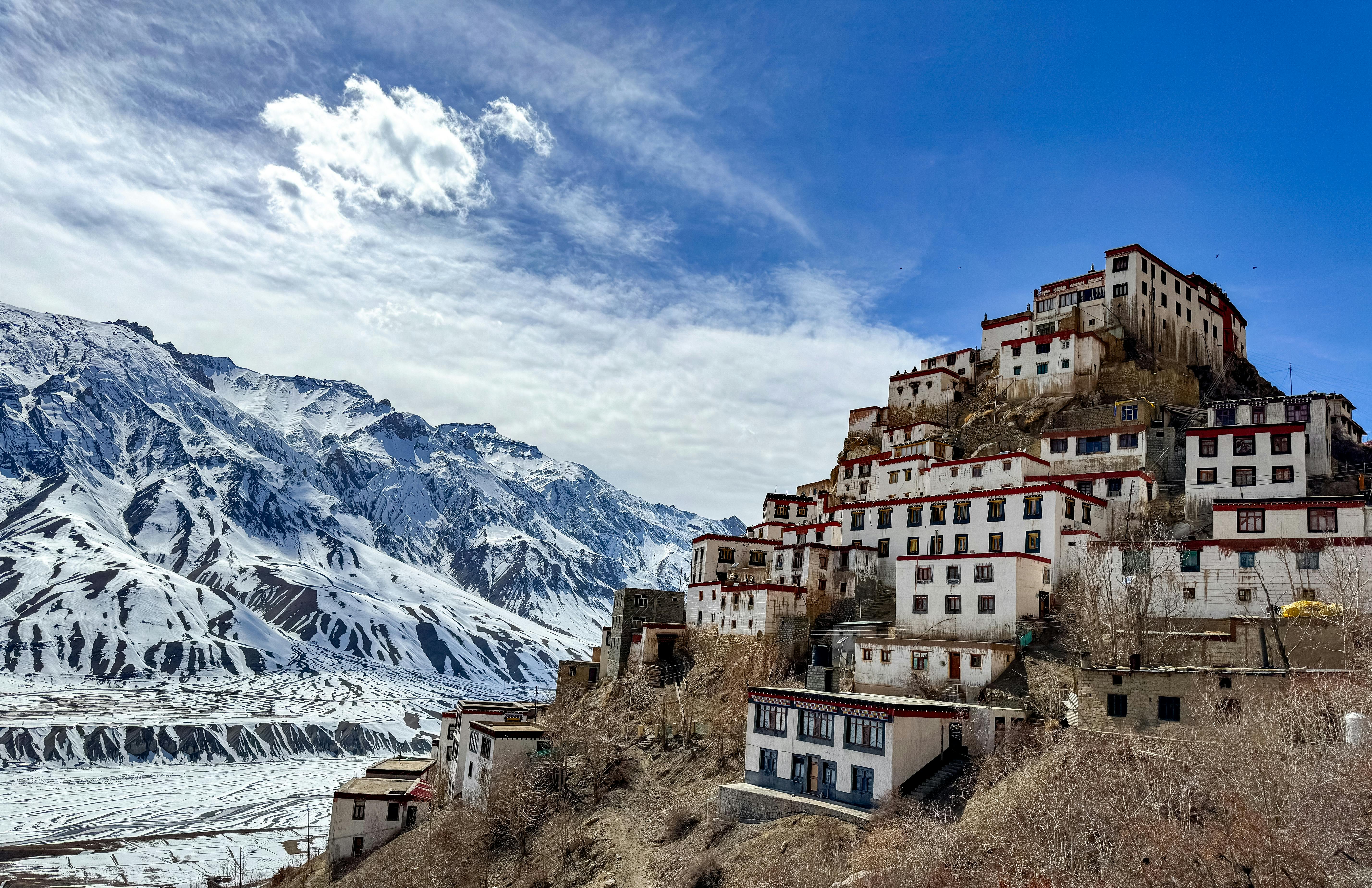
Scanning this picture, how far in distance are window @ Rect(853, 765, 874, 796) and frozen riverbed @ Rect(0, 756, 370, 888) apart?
323 ft

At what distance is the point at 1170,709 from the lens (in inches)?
1433

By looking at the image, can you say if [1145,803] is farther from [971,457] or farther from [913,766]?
[971,457]

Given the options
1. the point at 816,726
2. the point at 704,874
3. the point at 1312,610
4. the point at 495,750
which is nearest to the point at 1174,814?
→ the point at 1312,610

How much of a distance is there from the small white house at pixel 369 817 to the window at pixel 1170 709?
48.6 m

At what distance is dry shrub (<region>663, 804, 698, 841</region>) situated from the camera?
4528 cm

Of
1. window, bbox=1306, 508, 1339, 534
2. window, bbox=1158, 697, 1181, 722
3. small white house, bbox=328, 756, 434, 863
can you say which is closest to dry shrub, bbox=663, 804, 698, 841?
window, bbox=1158, 697, 1181, 722

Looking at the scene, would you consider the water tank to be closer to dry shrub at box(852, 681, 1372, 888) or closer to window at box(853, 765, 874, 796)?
dry shrub at box(852, 681, 1372, 888)

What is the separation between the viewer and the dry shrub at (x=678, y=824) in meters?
45.3

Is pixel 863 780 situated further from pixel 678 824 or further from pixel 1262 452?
pixel 1262 452

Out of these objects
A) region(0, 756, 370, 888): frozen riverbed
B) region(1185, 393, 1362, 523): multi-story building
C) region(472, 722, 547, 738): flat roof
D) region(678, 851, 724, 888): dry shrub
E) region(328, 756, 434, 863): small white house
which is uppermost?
region(1185, 393, 1362, 523): multi-story building

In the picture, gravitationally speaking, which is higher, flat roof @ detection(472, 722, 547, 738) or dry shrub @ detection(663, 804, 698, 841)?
flat roof @ detection(472, 722, 547, 738)

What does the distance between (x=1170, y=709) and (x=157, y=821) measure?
148 meters

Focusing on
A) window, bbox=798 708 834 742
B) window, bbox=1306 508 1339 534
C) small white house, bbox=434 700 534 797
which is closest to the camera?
window, bbox=798 708 834 742

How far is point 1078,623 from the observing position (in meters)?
47.1
